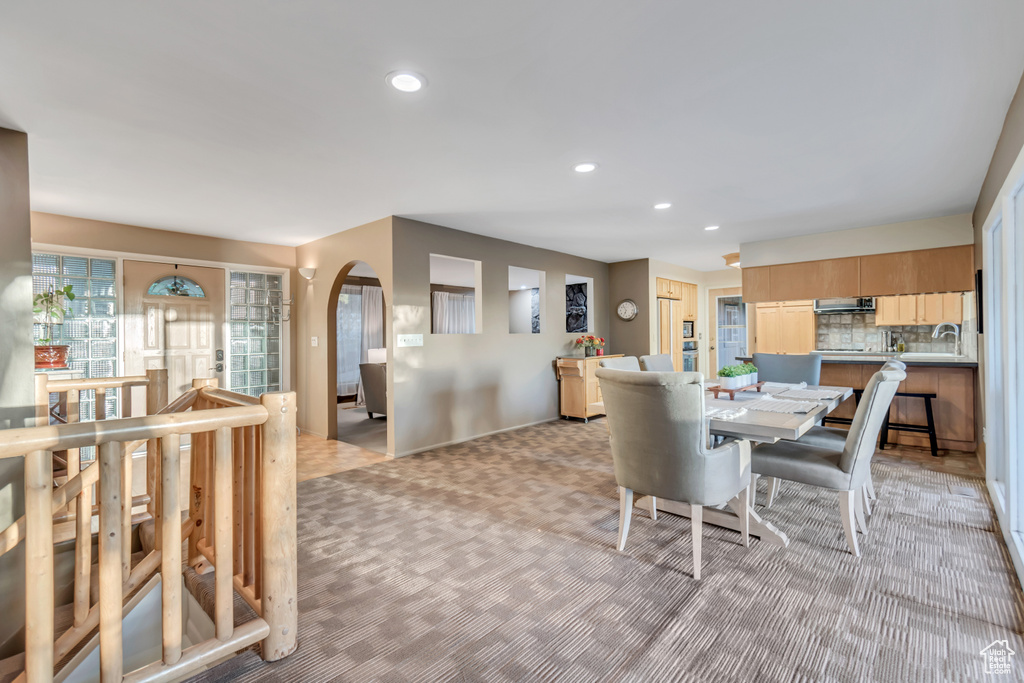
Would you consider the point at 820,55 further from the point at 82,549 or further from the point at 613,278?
the point at 613,278

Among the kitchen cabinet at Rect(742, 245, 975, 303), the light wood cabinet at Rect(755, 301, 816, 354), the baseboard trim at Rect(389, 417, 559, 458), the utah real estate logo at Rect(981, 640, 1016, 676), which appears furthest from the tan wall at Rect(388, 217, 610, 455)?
the utah real estate logo at Rect(981, 640, 1016, 676)

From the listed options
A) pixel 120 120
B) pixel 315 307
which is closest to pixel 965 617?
pixel 120 120

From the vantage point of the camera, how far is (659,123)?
7.96 ft

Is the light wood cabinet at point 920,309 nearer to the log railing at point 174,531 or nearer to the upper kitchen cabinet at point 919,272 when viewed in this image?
the upper kitchen cabinet at point 919,272

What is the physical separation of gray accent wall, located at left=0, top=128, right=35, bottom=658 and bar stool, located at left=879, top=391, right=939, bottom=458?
6340 mm

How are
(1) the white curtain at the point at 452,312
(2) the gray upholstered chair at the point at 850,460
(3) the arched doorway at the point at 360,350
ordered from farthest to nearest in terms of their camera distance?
1. (1) the white curtain at the point at 452,312
2. (3) the arched doorway at the point at 360,350
3. (2) the gray upholstered chair at the point at 850,460

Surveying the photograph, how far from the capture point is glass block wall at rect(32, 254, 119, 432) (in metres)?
4.09

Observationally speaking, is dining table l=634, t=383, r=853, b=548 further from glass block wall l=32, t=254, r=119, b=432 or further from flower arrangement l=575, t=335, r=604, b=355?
glass block wall l=32, t=254, r=119, b=432

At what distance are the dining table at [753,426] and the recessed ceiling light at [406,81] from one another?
2115 millimetres

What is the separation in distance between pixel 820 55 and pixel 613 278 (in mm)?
5374

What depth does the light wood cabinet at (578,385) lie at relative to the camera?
5926 millimetres

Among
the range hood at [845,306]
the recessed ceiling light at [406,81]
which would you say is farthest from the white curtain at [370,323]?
the range hood at [845,306]

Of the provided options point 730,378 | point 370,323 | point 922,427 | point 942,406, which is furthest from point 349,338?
point 942,406

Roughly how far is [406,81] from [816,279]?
16.7 ft
